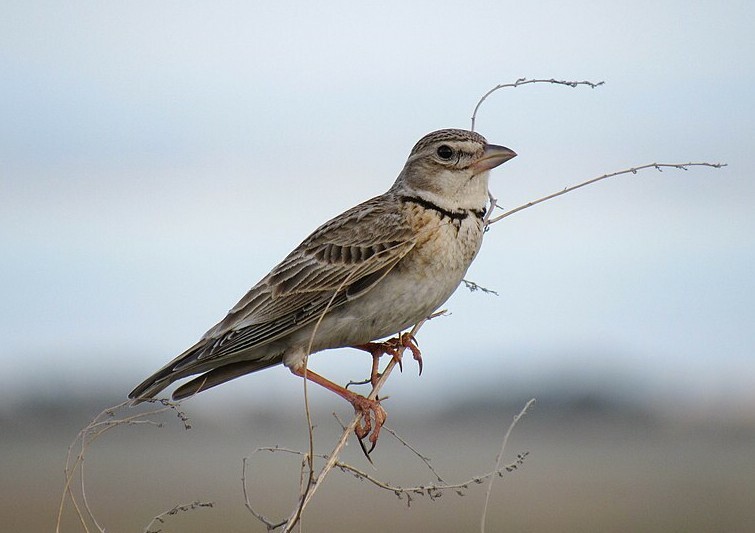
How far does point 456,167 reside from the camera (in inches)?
300

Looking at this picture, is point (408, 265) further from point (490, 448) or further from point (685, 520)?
point (490, 448)

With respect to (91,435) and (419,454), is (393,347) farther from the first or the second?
(91,435)

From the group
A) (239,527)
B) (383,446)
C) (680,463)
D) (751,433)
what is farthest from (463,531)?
(751,433)

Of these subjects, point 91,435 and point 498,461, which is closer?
point 91,435

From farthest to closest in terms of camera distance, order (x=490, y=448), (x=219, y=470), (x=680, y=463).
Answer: (x=490, y=448) < (x=680, y=463) < (x=219, y=470)

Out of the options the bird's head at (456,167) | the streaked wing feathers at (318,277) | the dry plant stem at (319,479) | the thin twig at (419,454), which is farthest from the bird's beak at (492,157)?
the thin twig at (419,454)

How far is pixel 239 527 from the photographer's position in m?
31.0

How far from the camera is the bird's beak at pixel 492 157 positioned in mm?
7387

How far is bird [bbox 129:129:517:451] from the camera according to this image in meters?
7.30

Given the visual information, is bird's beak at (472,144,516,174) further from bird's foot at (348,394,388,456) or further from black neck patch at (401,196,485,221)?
bird's foot at (348,394,388,456)

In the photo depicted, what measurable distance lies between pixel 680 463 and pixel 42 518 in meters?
32.3

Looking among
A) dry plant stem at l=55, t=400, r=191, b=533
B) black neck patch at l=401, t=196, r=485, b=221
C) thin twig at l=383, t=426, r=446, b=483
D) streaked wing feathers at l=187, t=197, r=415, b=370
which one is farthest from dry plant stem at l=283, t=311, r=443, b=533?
black neck patch at l=401, t=196, r=485, b=221

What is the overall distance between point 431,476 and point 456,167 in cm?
1031

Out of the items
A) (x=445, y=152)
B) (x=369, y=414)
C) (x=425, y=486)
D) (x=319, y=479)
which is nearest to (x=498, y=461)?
(x=425, y=486)
